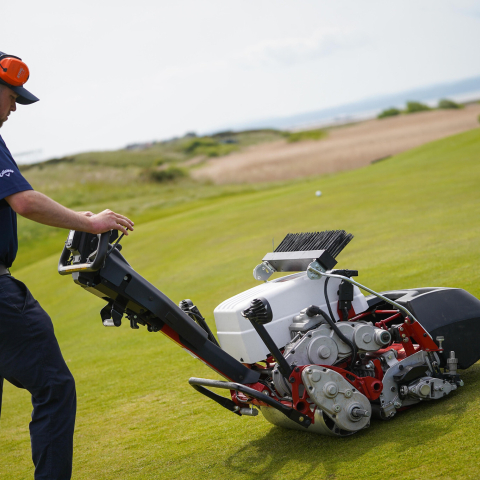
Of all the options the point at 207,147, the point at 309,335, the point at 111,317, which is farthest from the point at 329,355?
the point at 207,147

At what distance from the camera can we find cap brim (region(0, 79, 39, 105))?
9.86 feet

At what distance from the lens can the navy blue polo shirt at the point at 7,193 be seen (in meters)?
2.79

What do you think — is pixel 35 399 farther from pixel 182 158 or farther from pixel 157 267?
pixel 182 158

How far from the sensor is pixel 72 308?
1126 cm

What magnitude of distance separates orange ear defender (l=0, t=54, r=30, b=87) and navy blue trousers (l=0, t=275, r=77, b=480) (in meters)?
0.98

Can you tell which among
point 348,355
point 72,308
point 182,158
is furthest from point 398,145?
point 348,355

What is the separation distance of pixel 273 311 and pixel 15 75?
185 centimetres

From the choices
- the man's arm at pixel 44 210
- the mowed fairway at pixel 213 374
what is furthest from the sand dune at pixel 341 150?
the man's arm at pixel 44 210

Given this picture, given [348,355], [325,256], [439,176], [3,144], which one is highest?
[3,144]

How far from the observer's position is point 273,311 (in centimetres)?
346

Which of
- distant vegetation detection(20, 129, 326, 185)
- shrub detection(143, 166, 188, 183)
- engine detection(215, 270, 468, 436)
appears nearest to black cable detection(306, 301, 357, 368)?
engine detection(215, 270, 468, 436)

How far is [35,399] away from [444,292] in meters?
2.53

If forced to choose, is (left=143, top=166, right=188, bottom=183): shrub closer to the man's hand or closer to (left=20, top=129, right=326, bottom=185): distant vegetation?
(left=20, top=129, right=326, bottom=185): distant vegetation

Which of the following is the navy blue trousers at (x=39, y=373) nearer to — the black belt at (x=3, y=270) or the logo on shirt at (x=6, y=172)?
the black belt at (x=3, y=270)
